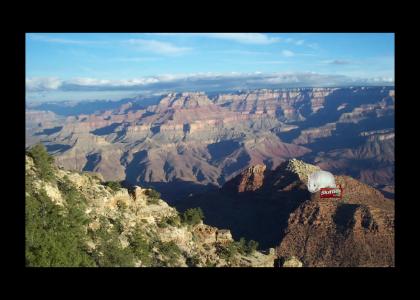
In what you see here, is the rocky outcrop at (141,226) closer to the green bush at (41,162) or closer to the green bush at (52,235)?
the green bush at (41,162)

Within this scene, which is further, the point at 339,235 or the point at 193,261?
the point at 339,235

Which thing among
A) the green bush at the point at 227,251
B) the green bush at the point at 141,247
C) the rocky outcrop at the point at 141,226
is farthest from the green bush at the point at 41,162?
the green bush at the point at 227,251

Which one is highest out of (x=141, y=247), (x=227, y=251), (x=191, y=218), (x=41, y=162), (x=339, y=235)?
(x=41, y=162)

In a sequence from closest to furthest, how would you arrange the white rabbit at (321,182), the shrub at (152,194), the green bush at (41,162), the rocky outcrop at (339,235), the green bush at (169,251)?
the green bush at (41,162), the green bush at (169,251), the shrub at (152,194), the rocky outcrop at (339,235), the white rabbit at (321,182)

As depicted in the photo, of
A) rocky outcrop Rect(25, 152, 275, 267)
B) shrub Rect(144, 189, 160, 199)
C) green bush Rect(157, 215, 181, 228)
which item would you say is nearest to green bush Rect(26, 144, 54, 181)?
rocky outcrop Rect(25, 152, 275, 267)

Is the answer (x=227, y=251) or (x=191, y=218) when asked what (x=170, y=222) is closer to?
(x=191, y=218)

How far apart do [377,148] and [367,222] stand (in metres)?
127

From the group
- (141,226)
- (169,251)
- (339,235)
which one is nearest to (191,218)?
(141,226)

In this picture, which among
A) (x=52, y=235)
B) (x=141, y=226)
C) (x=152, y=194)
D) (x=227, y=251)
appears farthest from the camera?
(x=152, y=194)

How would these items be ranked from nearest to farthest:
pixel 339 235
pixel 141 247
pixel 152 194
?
pixel 141 247
pixel 152 194
pixel 339 235

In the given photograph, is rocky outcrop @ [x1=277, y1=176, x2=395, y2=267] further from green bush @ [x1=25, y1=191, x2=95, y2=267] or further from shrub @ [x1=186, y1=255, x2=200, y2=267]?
green bush @ [x1=25, y1=191, x2=95, y2=267]
